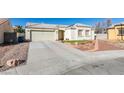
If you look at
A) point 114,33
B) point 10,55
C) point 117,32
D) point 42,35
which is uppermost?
point 117,32

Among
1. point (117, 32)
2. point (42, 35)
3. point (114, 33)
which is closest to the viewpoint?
point (117, 32)

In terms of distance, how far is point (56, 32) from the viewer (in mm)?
25266

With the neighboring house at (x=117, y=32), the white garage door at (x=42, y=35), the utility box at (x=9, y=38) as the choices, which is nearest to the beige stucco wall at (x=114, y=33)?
the neighboring house at (x=117, y=32)

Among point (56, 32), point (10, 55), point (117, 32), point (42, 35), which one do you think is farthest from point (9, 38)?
point (117, 32)

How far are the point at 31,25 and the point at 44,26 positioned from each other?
275 cm

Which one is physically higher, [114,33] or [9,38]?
[114,33]

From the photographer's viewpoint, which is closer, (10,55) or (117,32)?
(10,55)

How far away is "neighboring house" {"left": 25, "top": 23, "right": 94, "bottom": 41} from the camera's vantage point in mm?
24000

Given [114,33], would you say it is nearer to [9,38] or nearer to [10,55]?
[9,38]

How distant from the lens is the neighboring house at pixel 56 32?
78.7 feet

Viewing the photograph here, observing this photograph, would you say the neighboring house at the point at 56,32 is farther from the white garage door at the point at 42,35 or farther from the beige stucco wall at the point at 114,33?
the beige stucco wall at the point at 114,33
